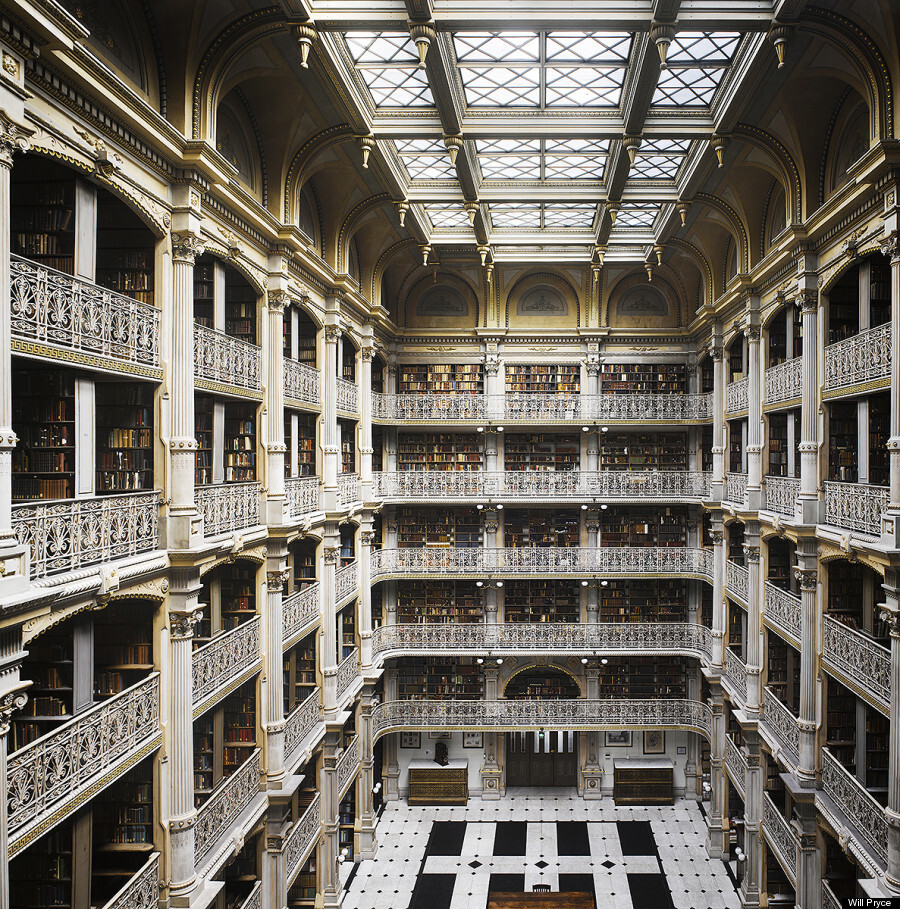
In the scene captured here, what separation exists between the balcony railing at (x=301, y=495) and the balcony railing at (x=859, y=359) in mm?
6561

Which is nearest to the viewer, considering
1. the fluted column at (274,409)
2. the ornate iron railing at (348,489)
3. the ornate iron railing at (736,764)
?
the fluted column at (274,409)

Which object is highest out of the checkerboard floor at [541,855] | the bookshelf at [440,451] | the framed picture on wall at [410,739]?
the bookshelf at [440,451]

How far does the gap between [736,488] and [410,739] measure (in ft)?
27.8

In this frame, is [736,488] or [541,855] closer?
[736,488]

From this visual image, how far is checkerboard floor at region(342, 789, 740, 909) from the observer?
11898mm

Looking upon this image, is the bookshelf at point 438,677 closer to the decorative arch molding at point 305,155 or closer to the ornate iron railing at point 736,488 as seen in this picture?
the ornate iron railing at point 736,488

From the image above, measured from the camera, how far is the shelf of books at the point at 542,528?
1564 centimetres

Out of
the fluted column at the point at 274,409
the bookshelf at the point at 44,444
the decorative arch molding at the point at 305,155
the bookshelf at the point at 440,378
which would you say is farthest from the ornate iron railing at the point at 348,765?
the decorative arch molding at the point at 305,155

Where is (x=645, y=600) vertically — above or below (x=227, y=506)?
below

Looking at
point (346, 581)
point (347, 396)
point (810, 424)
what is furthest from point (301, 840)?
point (810, 424)

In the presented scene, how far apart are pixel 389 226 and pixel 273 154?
13.8ft

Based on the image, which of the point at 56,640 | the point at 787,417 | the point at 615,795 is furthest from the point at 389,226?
the point at 615,795

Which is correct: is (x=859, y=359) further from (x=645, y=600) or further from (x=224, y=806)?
(x=645, y=600)

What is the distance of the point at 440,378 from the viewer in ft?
52.7
